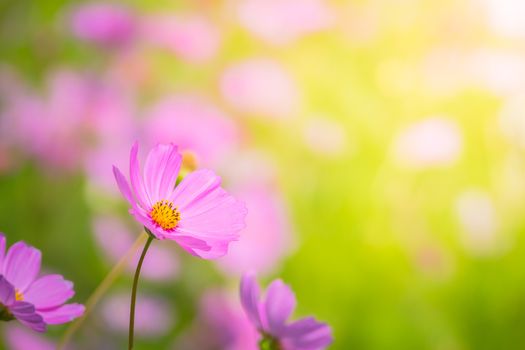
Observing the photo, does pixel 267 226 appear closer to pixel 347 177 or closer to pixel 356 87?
pixel 347 177

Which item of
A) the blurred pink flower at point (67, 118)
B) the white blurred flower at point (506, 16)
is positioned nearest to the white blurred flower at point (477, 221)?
the white blurred flower at point (506, 16)

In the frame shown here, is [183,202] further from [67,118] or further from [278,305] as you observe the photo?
[67,118]

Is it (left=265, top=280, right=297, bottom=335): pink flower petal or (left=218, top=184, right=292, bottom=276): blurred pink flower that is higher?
(left=218, top=184, right=292, bottom=276): blurred pink flower

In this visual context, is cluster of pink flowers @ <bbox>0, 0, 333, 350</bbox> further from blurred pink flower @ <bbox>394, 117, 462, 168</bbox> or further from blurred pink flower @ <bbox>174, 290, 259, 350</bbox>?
blurred pink flower @ <bbox>394, 117, 462, 168</bbox>

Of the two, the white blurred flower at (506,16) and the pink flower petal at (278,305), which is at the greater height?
the white blurred flower at (506,16)

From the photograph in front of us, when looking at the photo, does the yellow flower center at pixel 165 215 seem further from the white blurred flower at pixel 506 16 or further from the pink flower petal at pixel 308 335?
the white blurred flower at pixel 506 16

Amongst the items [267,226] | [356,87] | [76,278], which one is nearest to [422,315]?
[267,226]

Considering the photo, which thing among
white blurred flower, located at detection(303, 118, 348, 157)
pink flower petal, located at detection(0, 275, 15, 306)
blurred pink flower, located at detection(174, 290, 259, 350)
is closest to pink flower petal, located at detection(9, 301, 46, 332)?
pink flower petal, located at detection(0, 275, 15, 306)
